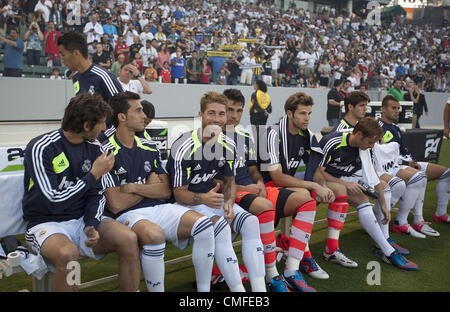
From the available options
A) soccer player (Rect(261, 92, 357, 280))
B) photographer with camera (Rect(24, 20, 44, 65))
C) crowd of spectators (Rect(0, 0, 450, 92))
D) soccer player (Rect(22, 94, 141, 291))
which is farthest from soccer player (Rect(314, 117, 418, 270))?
photographer with camera (Rect(24, 20, 44, 65))

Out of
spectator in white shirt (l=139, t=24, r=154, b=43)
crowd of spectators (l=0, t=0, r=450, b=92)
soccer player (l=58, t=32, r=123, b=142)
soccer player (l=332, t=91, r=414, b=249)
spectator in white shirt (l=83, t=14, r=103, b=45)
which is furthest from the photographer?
spectator in white shirt (l=139, t=24, r=154, b=43)

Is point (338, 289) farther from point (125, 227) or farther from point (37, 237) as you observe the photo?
point (37, 237)

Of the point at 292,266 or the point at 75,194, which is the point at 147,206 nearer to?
the point at 75,194

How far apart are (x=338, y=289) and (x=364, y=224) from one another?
821 millimetres

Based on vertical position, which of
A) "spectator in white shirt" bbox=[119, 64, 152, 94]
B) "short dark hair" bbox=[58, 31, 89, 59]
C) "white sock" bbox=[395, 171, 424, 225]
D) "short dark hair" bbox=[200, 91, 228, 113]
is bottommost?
"white sock" bbox=[395, 171, 424, 225]

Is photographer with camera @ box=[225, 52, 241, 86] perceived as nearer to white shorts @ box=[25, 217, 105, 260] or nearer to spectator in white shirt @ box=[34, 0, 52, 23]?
spectator in white shirt @ box=[34, 0, 52, 23]

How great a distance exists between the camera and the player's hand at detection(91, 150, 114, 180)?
2604mm

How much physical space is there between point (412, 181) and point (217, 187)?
2725 mm

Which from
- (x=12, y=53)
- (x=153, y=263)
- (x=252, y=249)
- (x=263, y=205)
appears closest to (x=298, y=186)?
(x=263, y=205)

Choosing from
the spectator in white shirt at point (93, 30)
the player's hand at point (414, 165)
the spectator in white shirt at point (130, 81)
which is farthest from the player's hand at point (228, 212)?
the spectator in white shirt at point (93, 30)

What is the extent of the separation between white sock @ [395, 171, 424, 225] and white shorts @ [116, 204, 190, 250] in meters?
2.95

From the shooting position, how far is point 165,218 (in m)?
2.87

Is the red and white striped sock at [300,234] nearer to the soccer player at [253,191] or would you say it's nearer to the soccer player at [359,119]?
the soccer player at [253,191]
